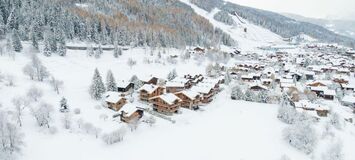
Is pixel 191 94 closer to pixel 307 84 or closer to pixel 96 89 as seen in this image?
pixel 96 89

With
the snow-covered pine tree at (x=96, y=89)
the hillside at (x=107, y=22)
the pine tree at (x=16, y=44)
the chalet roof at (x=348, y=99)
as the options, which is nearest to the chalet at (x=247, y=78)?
the chalet roof at (x=348, y=99)

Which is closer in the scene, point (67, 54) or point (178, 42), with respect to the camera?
point (67, 54)

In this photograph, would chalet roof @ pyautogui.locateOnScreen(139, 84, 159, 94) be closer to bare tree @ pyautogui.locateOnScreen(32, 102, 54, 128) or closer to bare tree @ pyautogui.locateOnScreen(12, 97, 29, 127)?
bare tree @ pyautogui.locateOnScreen(32, 102, 54, 128)

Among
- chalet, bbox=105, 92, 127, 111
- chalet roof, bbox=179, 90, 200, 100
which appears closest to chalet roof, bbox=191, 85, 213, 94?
chalet roof, bbox=179, 90, 200, 100

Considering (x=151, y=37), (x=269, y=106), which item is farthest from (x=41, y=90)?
(x=151, y=37)

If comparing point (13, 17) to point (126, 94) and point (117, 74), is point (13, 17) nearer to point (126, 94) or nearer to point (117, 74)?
point (117, 74)

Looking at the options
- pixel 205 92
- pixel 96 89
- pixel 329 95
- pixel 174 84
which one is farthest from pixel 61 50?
pixel 329 95
